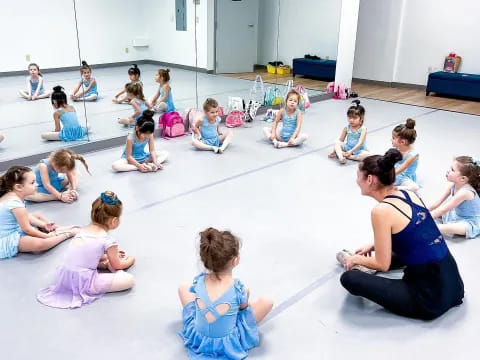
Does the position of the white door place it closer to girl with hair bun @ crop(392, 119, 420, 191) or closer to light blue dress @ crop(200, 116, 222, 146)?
light blue dress @ crop(200, 116, 222, 146)

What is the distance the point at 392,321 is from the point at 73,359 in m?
1.65

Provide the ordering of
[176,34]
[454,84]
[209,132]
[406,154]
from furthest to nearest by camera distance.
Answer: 1. [454,84]
2. [176,34]
3. [209,132]
4. [406,154]

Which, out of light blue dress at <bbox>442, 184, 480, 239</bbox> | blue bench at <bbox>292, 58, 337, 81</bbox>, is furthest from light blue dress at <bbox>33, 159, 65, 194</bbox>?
blue bench at <bbox>292, 58, 337, 81</bbox>

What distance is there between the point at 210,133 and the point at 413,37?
20.2 ft

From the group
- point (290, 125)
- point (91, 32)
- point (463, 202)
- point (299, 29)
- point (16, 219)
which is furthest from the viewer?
point (299, 29)

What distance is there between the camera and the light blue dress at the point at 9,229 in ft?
9.26

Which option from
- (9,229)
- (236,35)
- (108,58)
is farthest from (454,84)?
(9,229)

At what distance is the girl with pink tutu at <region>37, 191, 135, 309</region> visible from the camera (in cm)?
248

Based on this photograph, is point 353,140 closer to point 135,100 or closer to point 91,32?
point 135,100

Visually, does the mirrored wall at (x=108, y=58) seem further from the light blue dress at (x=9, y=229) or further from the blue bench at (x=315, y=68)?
the light blue dress at (x=9, y=229)

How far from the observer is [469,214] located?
3354 mm

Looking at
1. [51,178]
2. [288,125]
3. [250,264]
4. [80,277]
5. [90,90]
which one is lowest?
[250,264]

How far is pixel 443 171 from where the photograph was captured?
189 inches

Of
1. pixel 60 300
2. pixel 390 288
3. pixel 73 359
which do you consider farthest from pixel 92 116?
pixel 390 288
